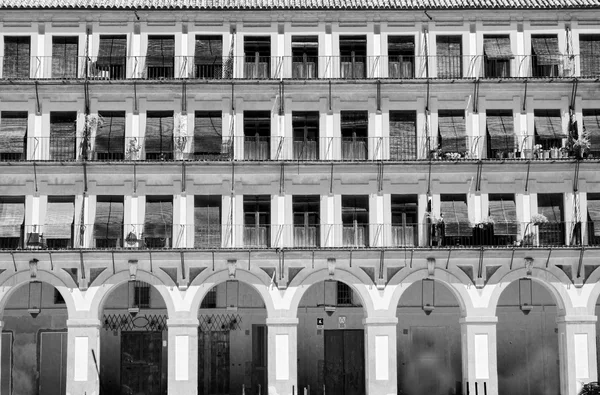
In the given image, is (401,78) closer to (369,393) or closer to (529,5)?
(529,5)

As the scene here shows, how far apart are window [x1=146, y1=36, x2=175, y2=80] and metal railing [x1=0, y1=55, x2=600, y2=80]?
0.05 metres

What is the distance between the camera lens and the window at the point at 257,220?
1925 inches

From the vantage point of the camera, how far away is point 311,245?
161ft

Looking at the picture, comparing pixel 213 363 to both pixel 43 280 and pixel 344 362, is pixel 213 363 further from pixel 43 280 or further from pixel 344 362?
pixel 43 280

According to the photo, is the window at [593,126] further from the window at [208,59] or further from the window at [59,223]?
the window at [59,223]

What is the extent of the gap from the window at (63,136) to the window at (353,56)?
534 inches

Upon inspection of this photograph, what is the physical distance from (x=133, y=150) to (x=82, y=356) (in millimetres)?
10100

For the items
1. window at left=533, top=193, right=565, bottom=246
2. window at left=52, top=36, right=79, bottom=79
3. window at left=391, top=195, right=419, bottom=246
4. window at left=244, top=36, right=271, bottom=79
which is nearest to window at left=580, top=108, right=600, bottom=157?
window at left=533, top=193, right=565, bottom=246

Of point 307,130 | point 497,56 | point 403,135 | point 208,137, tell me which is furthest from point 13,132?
point 497,56

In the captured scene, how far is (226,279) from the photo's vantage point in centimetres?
4791

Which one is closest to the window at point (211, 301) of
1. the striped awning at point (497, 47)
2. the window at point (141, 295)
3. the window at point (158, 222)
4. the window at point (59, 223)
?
the window at point (141, 295)

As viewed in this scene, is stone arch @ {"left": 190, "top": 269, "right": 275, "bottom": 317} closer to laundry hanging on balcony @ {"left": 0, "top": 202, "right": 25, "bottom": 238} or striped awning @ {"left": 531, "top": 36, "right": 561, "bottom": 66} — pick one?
laundry hanging on balcony @ {"left": 0, "top": 202, "right": 25, "bottom": 238}

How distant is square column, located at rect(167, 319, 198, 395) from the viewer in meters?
47.2

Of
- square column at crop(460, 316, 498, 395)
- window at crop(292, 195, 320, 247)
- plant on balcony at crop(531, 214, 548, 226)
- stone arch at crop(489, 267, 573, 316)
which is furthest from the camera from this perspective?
window at crop(292, 195, 320, 247)
